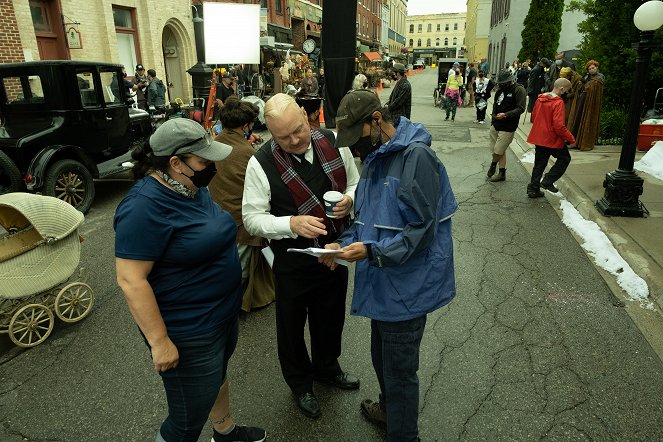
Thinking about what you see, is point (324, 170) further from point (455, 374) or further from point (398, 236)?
point (455, 374)

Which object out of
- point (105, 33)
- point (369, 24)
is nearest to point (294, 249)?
point (105, 33)

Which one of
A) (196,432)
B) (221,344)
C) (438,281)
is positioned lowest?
(196,432)

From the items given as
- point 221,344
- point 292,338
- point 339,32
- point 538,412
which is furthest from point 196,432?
point 339,32

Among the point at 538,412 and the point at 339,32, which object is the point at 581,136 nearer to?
the point at 339,32

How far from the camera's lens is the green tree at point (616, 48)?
10055 millimetres

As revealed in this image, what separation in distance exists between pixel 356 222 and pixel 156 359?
1094mm

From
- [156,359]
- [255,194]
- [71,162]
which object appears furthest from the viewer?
[71,162]

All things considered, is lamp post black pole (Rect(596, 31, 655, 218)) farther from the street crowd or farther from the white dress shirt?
the white dress shirt

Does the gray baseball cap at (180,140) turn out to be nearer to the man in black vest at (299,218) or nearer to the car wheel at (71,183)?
the man in black vest at (299,218)

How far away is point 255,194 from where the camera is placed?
8.23 ft

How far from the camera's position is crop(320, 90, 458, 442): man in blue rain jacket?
77.0 inches

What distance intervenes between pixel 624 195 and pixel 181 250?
20.2 feet

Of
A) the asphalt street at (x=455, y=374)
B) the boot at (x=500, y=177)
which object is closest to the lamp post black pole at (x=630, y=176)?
the asphalt street at (x=455, y=374)

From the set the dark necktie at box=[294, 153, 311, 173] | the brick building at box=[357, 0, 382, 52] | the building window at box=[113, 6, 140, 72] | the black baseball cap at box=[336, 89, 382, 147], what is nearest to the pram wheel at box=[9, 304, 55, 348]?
the dark necktie at box=[294, 153, 311, 173]
